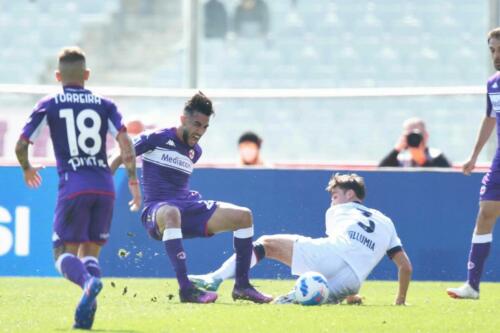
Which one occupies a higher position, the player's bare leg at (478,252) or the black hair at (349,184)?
the black hair at (349,184)

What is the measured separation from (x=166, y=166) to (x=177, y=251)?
0.88 meters

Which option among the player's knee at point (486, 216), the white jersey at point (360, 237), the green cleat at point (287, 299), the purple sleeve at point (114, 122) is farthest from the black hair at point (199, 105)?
the player's knee at point (486, 216)

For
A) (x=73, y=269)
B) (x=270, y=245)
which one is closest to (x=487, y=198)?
(x=270, y=245)

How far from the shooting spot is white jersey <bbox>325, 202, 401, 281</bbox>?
979 centimetres

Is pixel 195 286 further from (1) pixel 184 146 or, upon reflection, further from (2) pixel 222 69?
(2) pixel 222 69

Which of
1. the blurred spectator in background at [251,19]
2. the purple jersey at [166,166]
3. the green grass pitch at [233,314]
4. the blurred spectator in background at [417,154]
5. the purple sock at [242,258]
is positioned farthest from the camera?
the blurred spectator in background at [251,19]

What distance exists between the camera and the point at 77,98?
8117 millimetres

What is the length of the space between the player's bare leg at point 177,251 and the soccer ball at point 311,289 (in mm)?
586

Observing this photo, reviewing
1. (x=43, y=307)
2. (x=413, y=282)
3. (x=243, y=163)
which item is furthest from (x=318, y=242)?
(x=243, y=163)

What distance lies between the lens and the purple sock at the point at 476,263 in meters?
10.5

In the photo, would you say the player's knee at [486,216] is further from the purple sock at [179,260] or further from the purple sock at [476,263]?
the purple sock at [179,260]

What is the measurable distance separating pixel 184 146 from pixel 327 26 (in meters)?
12.0

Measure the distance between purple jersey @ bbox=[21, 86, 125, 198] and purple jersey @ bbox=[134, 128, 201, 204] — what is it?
83.7 inches

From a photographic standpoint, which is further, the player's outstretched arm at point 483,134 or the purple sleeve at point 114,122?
the player's outstretched arm at point 483,134
